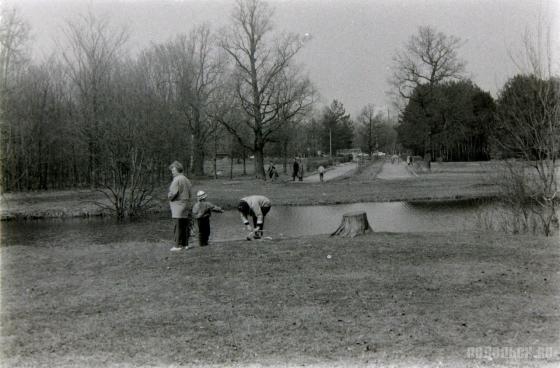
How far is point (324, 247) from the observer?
10.7 metres

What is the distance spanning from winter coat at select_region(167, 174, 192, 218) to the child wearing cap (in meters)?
0.37

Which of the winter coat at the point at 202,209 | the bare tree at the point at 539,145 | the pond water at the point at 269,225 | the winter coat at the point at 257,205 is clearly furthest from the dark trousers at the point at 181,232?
the bare tree at the point at 539,145

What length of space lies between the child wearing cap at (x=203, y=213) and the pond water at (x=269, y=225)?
3.60 meters

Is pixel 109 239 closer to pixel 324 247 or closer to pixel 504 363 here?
pixel 324 247

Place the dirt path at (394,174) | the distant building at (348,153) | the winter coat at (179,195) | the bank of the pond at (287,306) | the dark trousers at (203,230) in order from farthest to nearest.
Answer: the distant building at (348,153), the dirt path at (394,174), the dark trousers at (203,230), the winter coat at (179,195), the bank of the pond at (287,306)

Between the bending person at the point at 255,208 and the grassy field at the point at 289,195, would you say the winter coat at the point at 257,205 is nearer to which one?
the bending person at the point at 255,208

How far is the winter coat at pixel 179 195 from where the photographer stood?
422 inches

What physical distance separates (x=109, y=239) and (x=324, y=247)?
9350mm

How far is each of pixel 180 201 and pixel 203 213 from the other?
0.68 meters

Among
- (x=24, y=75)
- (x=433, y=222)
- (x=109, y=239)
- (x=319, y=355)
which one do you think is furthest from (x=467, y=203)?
(x=24, y=75)

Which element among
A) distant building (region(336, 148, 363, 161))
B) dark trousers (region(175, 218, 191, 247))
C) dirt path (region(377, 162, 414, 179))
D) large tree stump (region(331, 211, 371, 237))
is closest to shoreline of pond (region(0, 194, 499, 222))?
large tree stump (region(331, 211, 371, 237))

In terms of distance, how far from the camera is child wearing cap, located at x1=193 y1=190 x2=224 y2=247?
444 inches

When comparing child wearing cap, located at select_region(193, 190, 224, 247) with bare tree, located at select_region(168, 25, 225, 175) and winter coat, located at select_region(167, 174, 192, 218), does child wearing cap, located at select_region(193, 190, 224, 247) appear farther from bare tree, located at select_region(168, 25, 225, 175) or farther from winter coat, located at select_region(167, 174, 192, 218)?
bare tree, located at select_region(168, 25, 225, 175)

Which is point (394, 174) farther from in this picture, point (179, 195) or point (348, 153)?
point (348, 153)
